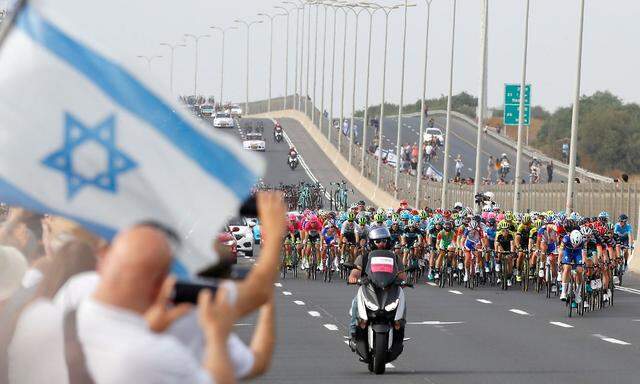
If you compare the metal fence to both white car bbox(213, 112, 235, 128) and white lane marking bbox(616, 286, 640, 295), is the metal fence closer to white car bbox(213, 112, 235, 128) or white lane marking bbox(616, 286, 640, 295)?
white car bbox(213, 112, 235, 128)

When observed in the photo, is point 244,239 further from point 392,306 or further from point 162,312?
point 162,312

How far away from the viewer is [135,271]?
450cm

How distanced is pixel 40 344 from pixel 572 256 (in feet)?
87.5

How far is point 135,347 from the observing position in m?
4.46

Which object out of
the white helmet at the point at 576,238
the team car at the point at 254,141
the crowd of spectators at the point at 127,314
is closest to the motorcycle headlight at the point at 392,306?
the white helmet at the point at 576,238

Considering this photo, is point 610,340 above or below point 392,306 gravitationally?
below

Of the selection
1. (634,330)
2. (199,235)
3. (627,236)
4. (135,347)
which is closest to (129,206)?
(199,235)

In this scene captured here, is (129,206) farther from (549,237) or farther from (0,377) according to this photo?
(549,237)

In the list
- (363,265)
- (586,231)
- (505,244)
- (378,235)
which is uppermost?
(378,235)

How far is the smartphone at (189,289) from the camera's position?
192 inches

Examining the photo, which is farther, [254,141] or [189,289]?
[254,141]

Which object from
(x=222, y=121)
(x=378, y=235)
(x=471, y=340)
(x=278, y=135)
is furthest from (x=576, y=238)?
(x=222, y=121)

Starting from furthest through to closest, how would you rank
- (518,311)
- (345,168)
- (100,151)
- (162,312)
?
(345,168) → (518,311) → (100,151) → (162,312)

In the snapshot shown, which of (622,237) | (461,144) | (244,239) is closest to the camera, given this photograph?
(622,237)
